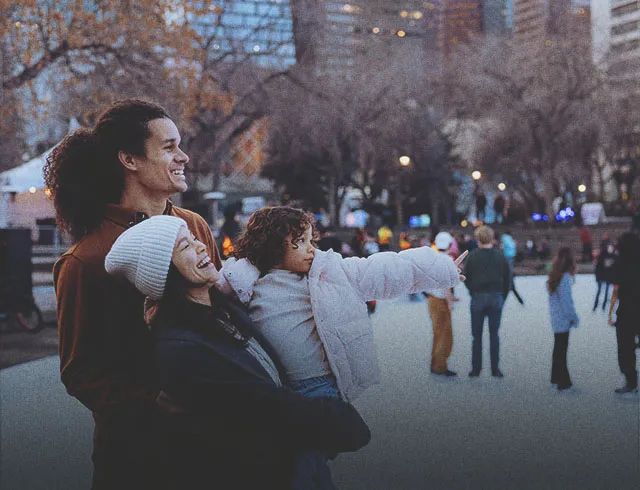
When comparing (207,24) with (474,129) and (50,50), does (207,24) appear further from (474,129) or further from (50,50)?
(474,129)

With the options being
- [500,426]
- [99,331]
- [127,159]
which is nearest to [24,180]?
[500,426]

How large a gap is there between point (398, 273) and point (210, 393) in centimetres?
83

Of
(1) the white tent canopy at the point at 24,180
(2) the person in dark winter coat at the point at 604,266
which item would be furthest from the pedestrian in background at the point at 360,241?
(1) the white tent canopy at the point at 24,180

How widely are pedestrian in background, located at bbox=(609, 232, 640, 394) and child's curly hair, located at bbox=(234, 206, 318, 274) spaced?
20.5 ft

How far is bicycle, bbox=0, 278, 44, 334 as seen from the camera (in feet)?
43.5

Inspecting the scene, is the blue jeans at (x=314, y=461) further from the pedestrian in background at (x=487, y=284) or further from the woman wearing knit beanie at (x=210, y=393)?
the pedestrian in background at (x=487, y=284)

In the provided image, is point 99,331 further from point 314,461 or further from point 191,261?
point 314,461

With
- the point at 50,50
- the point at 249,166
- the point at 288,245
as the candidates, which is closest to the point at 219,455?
the point at 288,245

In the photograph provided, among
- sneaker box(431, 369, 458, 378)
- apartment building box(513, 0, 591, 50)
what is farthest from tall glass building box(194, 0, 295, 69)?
sneaker box(431, 369, 458, 378)

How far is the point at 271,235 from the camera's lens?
2562 mm

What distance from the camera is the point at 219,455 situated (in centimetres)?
204

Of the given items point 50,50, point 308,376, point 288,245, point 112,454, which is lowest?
point 112,454

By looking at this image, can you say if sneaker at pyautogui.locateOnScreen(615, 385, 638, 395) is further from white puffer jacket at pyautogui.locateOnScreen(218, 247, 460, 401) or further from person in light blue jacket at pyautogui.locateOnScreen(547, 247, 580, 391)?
white puffer jacket at pyautogui.locateOnScreen(218, 247, 460, 401)

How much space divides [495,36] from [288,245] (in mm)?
41688
